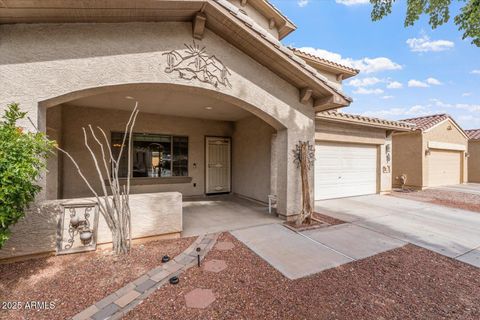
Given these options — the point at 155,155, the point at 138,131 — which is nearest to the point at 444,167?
the point at 155,155

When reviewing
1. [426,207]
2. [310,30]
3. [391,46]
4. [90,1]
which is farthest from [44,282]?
[391,46]

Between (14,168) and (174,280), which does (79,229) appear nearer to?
(14,168)

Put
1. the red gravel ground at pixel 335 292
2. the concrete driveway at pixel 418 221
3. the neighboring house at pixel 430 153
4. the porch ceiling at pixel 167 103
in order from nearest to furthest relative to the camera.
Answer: the red gravel ground at pixel 335 292 → the concrete driveway at pixel 418 221 → the porch ceiling at pixel 167 103 → the neighboring house at pixel 430 153

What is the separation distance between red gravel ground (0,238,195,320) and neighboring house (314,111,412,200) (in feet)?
21.4

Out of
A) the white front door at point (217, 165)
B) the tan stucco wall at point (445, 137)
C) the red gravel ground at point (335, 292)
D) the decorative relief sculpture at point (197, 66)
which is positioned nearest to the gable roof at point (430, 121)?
the tan stucco wall at point (445, 137)

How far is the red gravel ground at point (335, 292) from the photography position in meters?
2.55

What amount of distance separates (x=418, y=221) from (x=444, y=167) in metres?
10.8

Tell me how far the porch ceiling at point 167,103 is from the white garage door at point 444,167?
11977 millimetres

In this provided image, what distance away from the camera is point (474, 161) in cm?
1589

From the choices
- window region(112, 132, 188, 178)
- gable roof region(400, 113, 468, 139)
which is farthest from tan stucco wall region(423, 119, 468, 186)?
window region(112, 132, 188, 178)

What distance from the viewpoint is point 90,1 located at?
3496mm

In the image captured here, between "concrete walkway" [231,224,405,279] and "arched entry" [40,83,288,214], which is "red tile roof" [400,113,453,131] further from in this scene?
"concrete walkway" [231,224,405,279]

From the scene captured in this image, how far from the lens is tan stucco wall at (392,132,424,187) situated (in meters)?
12.1

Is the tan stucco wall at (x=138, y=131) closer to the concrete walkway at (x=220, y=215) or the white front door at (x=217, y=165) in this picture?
the white front door at (x=217, y=165)
